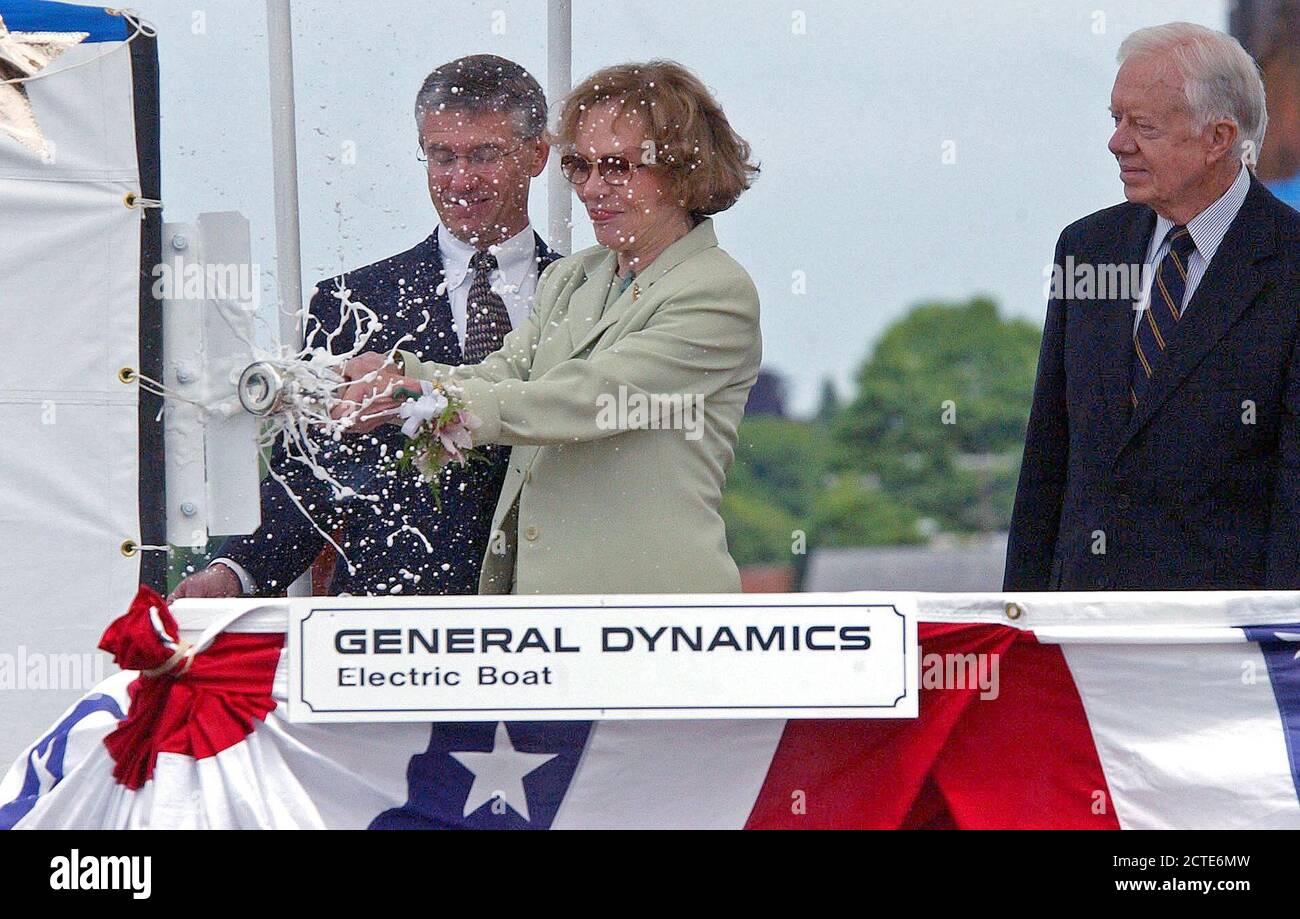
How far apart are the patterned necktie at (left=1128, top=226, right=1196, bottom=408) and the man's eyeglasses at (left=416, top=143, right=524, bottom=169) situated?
3.77ft

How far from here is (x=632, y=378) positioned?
2689mm

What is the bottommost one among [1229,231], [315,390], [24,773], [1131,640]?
[24,773]

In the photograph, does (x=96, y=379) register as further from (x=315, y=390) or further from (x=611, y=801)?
(x=611, y=801)

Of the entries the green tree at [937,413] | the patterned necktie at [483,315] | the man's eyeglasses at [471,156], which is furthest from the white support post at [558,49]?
the green tree at [937,413]

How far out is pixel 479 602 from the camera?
2475 millimetres

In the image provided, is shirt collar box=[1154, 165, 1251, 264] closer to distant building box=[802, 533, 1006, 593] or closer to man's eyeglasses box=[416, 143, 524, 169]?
man's eyeglasses box=[416, 143, 524, 169]

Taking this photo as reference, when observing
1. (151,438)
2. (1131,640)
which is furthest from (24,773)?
(1131,640)

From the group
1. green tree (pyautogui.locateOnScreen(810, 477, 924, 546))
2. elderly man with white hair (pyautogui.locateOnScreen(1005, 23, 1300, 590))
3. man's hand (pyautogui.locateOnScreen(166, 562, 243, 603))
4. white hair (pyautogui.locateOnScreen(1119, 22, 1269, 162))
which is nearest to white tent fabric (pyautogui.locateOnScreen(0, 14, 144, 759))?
man's hand (pyautogui.locateOnScreen(166, 562, 243, 603))

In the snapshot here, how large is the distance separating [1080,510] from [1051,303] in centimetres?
40

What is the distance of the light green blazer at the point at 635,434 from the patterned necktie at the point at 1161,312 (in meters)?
0.66

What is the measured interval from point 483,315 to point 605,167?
0.46 meters

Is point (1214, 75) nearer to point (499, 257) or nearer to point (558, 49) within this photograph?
point (558, 49)

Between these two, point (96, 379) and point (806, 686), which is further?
point (96, 379)

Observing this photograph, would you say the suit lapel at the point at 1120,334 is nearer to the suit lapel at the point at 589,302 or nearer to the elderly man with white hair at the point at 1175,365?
the elderly man with white hair at the point at 1175,365
